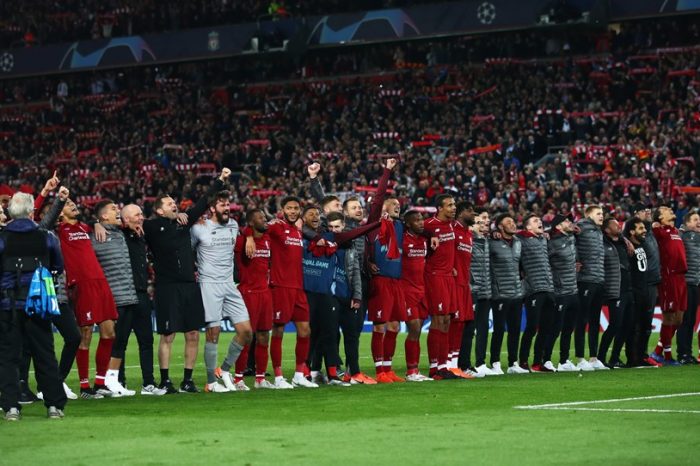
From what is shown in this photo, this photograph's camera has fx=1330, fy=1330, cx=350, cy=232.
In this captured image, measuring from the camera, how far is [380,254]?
1722 cm

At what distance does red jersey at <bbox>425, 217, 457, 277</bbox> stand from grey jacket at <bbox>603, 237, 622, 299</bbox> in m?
3.17

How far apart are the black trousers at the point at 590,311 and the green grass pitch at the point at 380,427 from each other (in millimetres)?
3249

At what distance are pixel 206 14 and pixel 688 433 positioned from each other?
44711mm

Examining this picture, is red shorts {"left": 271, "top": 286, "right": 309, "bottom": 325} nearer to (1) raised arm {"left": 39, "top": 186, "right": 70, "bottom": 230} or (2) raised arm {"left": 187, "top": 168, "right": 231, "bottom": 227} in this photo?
(2) raised arm {"left": 187, "top": 168, "right": 231, "bottom": 227}

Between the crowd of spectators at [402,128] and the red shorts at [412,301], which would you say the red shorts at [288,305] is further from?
the crowd of spectators at [402,128]

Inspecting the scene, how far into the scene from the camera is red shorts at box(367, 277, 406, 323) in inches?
675

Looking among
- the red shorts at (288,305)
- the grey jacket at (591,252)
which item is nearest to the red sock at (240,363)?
the red shorts at (288,305)

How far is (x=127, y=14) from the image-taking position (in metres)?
56.2

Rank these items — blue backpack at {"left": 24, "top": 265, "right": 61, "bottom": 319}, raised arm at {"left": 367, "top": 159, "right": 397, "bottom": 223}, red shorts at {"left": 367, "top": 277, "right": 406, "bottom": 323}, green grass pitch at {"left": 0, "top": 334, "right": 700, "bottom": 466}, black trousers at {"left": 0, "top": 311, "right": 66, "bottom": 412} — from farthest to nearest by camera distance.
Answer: red shorts at {"left": 367, "top": 277, "right": 406, "bottom": 323}, raised arm at {"left": 367, "top": 159, "right": 397, "bottom": 223}, black trousers at {"left": 0, "top": 311, "right": 66, "bottom": 412}, blue backpack at {"left": 24, "top": 265, "right": 61, "bottom": 319}, green grass pitch at {"left": 0, "top": 334, "right": 700, "bottom": 466}

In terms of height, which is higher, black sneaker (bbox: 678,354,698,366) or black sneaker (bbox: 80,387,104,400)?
black sneaker (bbox: 80,387,104,400)

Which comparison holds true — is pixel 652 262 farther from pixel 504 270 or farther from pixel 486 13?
pixel 486 13

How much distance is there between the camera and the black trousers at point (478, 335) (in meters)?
18.5

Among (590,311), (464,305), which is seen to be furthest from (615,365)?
(464,305)

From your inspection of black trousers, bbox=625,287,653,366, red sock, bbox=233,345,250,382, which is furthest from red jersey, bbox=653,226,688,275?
red sock, bbox=233,345,250,382
